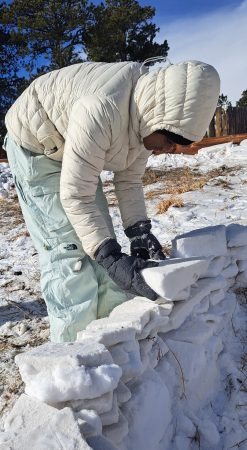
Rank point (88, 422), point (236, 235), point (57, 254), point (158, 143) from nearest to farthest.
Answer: point (88, 422), point (158, 143), point (57, 254), point (236, 235)

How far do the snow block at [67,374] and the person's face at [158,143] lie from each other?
104cm

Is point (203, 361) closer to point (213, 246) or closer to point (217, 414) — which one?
point (217, 414)

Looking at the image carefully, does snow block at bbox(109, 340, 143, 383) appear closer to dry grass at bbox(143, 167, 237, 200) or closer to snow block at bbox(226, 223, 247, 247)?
snow block at bbox(226, 223, 247, 247)

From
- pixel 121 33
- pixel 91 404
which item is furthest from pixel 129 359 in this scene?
pixel 121 33

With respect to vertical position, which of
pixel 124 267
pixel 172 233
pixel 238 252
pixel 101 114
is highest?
pixel 101 114

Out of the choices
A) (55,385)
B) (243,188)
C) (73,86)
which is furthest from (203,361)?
(243,188)

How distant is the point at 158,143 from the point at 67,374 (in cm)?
119

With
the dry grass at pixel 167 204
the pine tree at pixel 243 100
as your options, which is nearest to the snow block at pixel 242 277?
the dry grass at pixel 167 204

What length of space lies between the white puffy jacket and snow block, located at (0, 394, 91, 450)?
97 cm

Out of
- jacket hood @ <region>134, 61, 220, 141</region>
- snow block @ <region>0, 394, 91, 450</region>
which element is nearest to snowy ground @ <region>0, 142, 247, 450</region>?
snow block @ <region>0, 394, 91, 450</region>

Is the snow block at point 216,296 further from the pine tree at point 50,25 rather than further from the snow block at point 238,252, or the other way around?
the pine tree at point 50,25

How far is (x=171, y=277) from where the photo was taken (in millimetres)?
2025

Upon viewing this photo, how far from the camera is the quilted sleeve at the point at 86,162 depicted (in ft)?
6.66

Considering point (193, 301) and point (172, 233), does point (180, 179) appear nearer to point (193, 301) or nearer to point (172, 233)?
→ point (172, 233)
